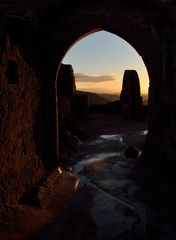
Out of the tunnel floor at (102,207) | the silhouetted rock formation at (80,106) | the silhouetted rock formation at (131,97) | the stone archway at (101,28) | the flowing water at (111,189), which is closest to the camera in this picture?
the tunnel floor at (102,207)

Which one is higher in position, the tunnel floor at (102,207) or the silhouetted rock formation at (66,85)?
the silhouetted rock formation at (66,85)

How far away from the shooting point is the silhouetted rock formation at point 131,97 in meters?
15.0

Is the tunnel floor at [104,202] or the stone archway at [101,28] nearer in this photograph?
the tunnel floor at [104,202]

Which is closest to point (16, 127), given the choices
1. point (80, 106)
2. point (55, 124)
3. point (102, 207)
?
point (102, 207)

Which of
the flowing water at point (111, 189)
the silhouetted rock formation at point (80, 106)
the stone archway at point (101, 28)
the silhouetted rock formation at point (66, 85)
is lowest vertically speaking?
the flowing water at point (111, 189)

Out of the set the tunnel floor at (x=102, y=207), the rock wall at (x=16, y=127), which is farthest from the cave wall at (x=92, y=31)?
the tunnel floor at (x=102, y=207)

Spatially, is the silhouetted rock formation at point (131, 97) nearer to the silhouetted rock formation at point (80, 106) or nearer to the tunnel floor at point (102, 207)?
the silhouetted rock formation at point (80, 106)

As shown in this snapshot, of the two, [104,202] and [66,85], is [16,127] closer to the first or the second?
→ [104,202]

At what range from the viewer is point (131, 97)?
50.4 feet

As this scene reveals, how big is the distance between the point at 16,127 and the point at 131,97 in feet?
38.1

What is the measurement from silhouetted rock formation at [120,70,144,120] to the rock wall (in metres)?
10.3

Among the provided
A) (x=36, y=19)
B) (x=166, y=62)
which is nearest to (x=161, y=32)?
(x=166, y=62)

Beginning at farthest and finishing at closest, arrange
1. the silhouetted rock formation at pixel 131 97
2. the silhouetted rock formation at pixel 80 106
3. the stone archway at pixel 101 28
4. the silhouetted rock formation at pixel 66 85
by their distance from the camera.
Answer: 1. the silhouetted rock formation at pixel 80 106
2. the silhouetted rock formation at pixel 131 97
3. the silhouetted rock formation at pixel 66 85
4. the stone archway at pixel 101 28

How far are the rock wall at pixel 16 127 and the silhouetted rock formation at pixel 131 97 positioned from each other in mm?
10267
